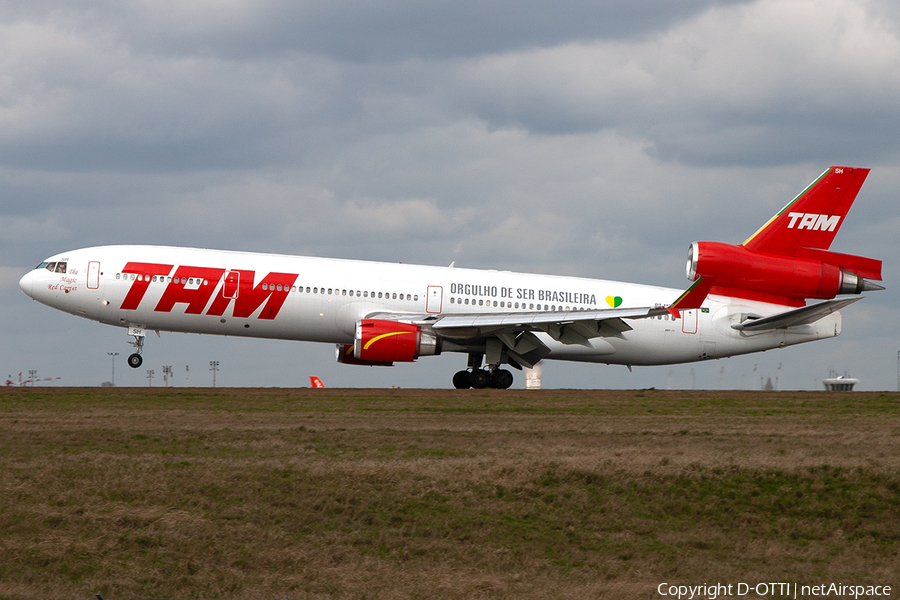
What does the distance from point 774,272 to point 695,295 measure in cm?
751

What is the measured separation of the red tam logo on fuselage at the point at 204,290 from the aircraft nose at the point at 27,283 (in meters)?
3.53

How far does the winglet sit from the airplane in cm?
6

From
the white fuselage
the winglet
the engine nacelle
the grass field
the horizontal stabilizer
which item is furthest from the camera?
the engine nacelle

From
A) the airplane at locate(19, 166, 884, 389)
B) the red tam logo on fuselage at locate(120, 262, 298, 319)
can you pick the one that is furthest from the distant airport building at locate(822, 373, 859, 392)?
the red tam logo on fuselage at locate(120, 262, 298, 319)

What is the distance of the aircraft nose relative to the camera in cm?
3316

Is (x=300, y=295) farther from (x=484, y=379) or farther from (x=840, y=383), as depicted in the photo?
(x=840, y=383)

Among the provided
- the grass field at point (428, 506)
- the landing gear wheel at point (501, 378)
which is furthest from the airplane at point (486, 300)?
the grass field at point (428, 506)

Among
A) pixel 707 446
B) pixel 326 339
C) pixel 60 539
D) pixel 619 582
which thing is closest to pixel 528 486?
pixel 619 582

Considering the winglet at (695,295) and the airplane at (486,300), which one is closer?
the winglet at (695,295)

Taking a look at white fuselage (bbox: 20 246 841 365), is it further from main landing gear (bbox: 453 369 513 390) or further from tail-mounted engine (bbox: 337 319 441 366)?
main landing gear (bbox: 453 369 513 390)

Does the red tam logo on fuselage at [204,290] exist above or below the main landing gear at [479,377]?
above

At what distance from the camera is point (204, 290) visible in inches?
1273

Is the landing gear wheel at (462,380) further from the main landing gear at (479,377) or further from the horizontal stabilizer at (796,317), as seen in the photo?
the horizontal stabilizer at (796,317)

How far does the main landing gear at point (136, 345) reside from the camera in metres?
33.1
